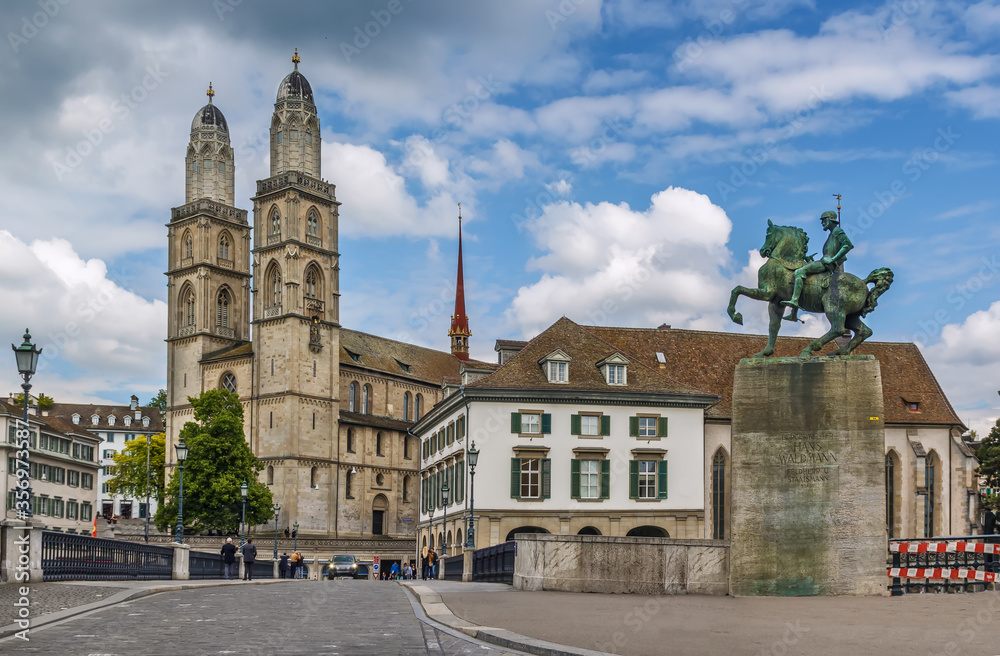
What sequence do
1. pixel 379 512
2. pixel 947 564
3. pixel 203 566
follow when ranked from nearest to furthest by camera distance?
pixel 947 564 → pixel 203 566 → pixel 379 512

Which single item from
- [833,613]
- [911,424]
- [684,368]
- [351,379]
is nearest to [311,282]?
[351,379]

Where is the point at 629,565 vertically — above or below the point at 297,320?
below

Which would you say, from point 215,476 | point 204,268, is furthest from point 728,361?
point 204,268

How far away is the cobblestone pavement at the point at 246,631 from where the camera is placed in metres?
12.8

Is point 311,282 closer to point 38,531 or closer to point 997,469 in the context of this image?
point 997,469

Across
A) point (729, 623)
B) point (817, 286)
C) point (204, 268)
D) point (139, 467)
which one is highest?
point (204, 268)

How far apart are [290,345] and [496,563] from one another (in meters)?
68.4

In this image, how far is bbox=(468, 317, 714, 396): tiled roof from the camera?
57688 millimetres

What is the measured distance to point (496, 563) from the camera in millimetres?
31953

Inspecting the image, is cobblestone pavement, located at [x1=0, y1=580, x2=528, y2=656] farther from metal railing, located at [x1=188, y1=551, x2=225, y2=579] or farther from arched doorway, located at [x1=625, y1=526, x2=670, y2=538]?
arched doorway, located at [x1=625, y1=526, x2=670, y2=538]

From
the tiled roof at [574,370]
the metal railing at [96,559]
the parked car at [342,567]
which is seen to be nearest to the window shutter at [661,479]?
the tiled roof at [574,370]

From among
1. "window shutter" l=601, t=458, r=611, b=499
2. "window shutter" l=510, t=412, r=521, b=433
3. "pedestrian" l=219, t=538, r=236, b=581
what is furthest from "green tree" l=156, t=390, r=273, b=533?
"pedestrian" l=219, t=538, r=236, b=581

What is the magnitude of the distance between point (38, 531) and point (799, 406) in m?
14.0

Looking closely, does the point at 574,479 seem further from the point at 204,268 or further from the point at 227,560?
the point at 204,268
